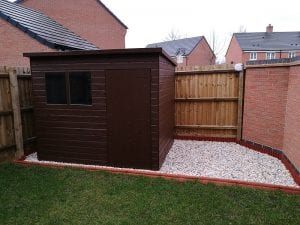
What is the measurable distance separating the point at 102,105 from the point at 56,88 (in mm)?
1268

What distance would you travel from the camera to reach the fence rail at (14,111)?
597 cm

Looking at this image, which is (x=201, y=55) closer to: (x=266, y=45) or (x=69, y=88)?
(x=266, y=45)

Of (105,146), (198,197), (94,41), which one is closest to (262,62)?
(198,197)

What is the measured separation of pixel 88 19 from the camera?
19.3 m

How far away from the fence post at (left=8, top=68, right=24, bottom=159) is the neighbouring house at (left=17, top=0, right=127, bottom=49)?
42.1 ft

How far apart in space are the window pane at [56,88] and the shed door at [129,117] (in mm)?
1163

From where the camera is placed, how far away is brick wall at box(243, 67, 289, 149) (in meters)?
6.21

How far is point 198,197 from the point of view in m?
4.38

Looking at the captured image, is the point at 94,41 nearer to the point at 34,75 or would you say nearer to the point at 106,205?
the point at 34,75

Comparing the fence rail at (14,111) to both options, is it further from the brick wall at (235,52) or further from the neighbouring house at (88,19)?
the brick wall at (235,52)

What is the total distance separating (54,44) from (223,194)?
24.5 feet

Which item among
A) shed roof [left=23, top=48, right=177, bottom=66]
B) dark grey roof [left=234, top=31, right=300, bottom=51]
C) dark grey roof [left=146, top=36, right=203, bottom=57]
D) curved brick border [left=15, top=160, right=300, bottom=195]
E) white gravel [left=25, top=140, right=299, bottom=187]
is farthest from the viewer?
dark grey roof [left=146, top=36, right=203, bottom=57]

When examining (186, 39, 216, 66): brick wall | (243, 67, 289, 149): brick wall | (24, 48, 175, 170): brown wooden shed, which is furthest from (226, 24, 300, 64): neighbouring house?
(24, 48, 175, 170): brown wooden shed

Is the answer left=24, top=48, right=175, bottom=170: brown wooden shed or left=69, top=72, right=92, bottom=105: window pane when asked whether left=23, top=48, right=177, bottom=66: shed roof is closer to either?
left=24, top=48, right=175, bottom=170: brown wooden shed
